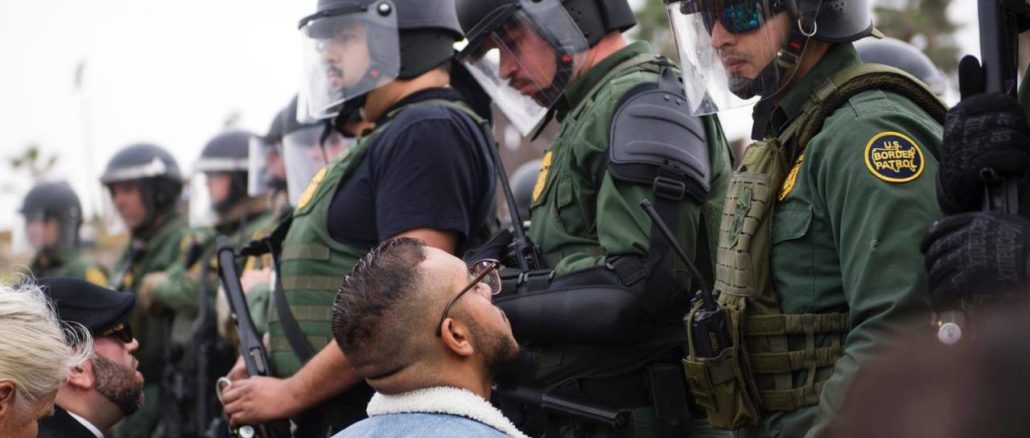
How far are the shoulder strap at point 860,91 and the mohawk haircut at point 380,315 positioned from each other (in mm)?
1064

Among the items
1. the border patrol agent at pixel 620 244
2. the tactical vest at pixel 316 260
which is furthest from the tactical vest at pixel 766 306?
the tactical vest at pixel 316 260

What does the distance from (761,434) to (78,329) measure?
2189 millimetres

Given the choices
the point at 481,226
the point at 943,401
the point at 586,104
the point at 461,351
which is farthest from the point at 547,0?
the point at 943,401

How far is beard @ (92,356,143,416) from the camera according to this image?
4.17 meters

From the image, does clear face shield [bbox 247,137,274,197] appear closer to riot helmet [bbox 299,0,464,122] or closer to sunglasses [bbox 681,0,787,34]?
riot helmet [bbox 299,0,464,122]

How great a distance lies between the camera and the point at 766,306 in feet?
10.4

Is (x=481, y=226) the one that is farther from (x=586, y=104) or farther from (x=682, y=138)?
(x=682, y=138)

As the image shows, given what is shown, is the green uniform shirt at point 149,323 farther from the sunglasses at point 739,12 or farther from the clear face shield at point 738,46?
the sunglasses at point 739,12

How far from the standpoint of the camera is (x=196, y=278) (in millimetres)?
8477

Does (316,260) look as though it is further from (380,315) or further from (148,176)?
(148,176)

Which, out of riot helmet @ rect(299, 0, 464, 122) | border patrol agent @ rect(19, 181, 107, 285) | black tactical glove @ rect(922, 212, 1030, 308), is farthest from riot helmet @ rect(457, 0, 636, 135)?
border patrol agent @ rect(19, 181, 107, 285)

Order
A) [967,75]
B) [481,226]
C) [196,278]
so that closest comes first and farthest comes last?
[967,75]
[481,226]
[196,278]

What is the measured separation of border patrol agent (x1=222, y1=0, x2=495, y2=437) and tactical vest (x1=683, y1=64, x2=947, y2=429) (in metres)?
1.28

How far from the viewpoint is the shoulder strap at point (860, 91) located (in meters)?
3.18
